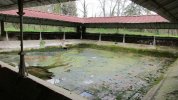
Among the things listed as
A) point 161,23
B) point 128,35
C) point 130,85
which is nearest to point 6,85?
point 130,85

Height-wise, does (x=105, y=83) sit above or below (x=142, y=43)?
below

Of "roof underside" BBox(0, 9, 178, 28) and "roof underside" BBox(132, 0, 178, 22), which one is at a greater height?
"roof underside" BBox(0, 9, 178, 28)

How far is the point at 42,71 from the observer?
9984 mm

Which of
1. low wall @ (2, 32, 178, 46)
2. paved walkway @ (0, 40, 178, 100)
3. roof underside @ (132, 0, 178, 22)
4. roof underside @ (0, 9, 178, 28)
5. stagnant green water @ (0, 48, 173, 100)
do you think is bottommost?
stagnant green water @ (0, 48, 173, 100)

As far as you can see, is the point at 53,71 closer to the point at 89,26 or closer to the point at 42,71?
the point at 42,71

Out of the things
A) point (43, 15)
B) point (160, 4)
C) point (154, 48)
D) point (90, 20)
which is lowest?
point (154, 48)

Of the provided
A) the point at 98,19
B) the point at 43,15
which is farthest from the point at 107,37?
the point at 43,15

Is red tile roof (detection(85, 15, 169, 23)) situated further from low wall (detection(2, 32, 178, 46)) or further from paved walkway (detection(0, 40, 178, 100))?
paved walkway (detection(0, 40, 178, 100))

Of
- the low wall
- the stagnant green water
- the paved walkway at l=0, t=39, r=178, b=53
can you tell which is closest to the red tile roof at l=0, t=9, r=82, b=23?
the low wall

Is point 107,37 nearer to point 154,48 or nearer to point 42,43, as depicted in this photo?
point 154,48

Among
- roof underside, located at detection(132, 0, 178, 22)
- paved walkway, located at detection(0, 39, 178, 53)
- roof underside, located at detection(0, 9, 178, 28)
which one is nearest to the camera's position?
roof underside, located at detection(132, 0, 178, 22)

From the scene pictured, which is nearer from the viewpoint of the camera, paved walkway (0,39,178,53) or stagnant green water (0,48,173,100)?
stagnant green water (0,48,173,100)

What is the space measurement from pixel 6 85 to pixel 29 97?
1.14 m

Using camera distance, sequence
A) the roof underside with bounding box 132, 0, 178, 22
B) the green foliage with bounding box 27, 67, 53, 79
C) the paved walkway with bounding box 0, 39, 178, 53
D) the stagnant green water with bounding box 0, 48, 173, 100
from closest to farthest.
Result: the roof underside with bounding box 132, 0, 178, 22 → the stagnant green water with bounding box 0, 48, 173, 100 → the green foliage with bounding box 27, 67, 53, 79 → the paved walkway with bounding box 0, 39, 178, 53
